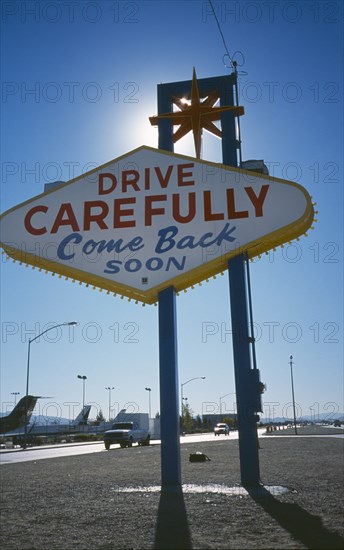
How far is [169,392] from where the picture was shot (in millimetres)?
10133

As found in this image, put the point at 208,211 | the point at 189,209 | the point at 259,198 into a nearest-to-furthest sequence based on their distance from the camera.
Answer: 1. the point at 259,198
2. the point at 208,211
3. the point at 189,209

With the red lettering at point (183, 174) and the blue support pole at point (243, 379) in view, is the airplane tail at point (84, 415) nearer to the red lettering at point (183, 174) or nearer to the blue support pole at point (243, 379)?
the blue support pole at point (243, 379)

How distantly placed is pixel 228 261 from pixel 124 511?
5295 mm

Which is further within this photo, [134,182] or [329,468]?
[329,468]

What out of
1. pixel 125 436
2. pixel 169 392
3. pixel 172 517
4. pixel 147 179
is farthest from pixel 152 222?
pixel 125 436

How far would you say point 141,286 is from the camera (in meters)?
10.5

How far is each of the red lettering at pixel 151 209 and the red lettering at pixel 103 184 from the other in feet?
2.99

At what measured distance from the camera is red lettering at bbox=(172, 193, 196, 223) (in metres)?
10.9

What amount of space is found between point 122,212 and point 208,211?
1.93m

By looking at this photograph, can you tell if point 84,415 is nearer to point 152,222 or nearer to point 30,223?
point 30,223

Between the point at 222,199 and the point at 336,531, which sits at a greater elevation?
the point at 222,199

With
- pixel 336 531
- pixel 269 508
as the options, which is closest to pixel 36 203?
pixel 269 508

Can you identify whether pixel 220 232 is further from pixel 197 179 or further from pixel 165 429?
pixel 165 429

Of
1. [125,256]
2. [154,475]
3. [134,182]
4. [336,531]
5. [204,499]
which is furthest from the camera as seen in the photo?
[154,475]
